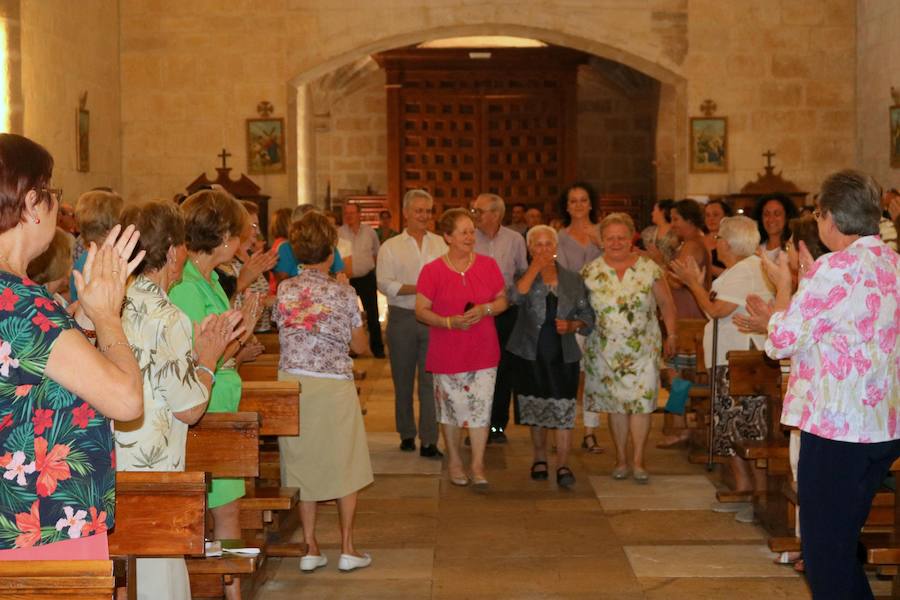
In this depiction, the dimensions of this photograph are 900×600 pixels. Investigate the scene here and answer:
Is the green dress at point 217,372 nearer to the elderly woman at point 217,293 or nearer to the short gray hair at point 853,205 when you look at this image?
the elderly woman at point 217,293

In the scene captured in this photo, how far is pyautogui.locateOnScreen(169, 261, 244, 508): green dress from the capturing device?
446 cm

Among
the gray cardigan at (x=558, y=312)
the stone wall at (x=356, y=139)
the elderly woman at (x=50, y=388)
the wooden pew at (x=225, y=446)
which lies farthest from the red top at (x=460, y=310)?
the stone wall at (x=356, y=139)

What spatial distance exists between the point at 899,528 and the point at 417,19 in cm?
1017

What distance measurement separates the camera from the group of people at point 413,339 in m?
2.55

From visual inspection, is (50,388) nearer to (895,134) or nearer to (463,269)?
(463,269)

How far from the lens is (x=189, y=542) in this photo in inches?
130

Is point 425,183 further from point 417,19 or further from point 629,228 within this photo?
point 629,228

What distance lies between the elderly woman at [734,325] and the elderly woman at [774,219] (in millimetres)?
1461

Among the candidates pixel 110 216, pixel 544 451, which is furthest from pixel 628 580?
pixel 110 216

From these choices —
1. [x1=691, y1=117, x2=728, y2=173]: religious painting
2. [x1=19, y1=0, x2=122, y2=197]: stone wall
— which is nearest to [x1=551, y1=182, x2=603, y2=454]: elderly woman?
[x1=19, y1=0, x2=122, y2=197]: stone wall

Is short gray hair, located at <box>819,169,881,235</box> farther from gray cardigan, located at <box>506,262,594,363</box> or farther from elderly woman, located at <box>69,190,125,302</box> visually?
gray cardigan, located at <box>506,262,594,363</box>

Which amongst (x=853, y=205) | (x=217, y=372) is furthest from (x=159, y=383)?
(x=853, y=205)

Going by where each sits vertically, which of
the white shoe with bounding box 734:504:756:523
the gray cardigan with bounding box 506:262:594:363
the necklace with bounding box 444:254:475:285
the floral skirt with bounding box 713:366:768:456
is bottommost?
the white shoe with bounding box 734:504:756:523

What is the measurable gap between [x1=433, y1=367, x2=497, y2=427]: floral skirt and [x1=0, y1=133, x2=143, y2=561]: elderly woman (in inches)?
162
